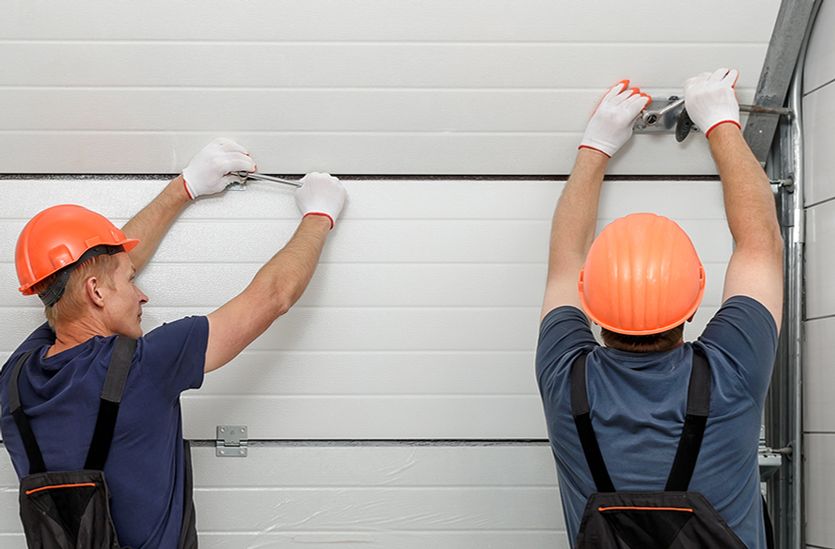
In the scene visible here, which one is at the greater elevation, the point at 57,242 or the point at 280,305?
the point at 57,242

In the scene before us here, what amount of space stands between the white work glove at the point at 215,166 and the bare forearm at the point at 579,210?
0.83 meters

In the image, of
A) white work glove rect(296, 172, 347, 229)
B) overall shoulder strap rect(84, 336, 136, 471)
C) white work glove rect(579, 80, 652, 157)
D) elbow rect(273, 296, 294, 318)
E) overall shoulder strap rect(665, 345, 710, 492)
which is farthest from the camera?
white work glove rect(296, 172, 347, 229)

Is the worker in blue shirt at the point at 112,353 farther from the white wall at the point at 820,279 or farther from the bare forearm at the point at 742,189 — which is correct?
the white wall at the point at 820,279

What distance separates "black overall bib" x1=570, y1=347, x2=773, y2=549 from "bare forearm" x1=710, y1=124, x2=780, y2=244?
440 mm

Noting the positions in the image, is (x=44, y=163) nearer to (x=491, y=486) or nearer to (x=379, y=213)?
(x=379, y=213)

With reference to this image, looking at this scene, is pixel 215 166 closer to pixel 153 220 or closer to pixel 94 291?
pixel 153 220

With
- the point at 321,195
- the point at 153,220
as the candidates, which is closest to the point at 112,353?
the point at 153,220

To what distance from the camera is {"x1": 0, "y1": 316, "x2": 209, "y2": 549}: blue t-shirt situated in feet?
6.40

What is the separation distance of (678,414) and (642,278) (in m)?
0.27

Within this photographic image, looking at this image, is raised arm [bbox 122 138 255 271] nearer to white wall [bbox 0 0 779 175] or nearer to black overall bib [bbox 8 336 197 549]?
white wall [bbox 0 0 779 175]

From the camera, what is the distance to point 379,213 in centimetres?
250

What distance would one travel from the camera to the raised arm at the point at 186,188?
2.38 meters

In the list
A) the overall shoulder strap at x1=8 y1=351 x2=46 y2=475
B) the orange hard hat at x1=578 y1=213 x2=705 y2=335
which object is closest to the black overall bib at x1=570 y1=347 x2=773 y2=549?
the orange hard hat at x1=578 y1=213 x2=705 y2=335

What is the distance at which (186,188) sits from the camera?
7.96 feet
